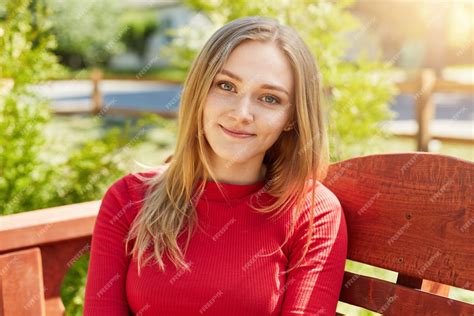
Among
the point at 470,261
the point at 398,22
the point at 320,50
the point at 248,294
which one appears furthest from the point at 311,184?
the point at 398,22

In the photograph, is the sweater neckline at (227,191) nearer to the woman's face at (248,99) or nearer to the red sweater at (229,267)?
the red sweater at (229,267)

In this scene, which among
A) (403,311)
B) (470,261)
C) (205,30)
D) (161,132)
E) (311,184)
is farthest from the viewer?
(161,132)

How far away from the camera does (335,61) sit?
4.60m

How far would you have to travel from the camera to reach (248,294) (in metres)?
1.81

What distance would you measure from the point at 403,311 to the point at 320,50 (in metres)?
2.90

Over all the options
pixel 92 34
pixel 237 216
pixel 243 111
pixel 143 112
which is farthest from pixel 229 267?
pixel 92 34

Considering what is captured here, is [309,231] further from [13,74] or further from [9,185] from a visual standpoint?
[13,74]

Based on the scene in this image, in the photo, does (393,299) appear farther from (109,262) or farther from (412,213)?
(109,262)

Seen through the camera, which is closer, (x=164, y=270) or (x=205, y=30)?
(x=164, y=270)

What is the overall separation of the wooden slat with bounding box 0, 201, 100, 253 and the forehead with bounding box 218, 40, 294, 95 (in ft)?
2.47

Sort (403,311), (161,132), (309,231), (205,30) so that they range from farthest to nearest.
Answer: (161,132) → (205,30) → (309,231) → (403,311)

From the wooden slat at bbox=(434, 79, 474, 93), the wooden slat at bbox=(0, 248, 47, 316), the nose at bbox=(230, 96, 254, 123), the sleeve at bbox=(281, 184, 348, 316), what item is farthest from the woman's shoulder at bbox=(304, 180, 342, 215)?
the wooden slat at bbox=(434, 79, 474, 93)

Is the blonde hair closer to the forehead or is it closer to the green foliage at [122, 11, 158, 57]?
the forehead

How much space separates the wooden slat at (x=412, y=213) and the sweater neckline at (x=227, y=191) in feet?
0.89
